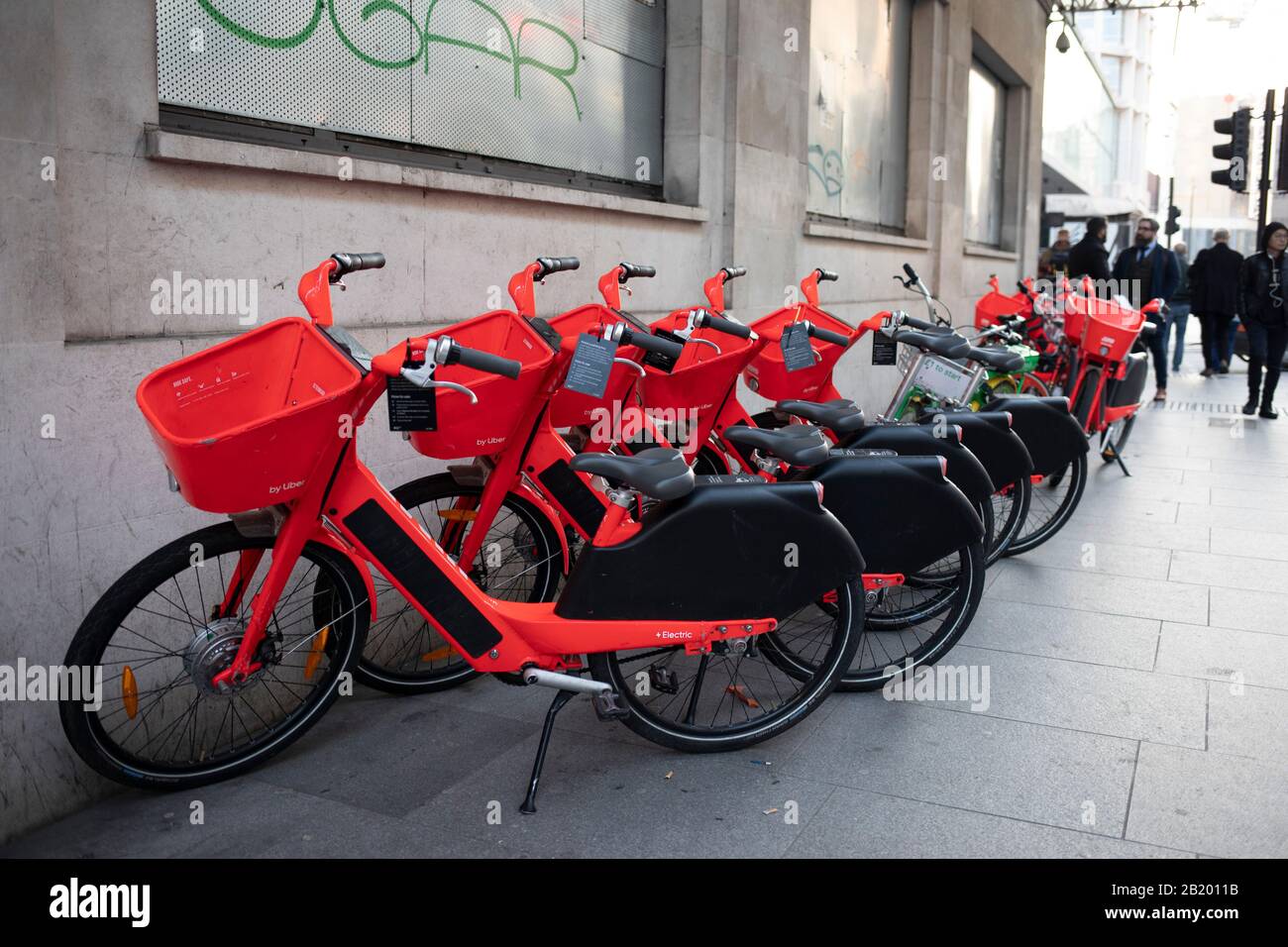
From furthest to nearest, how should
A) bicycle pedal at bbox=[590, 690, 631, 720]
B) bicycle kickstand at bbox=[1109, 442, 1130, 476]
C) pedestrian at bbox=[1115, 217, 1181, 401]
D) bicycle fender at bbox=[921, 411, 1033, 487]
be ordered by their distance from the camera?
pedestrian at bbox=[1115, 217, 1181, 401] → bicycle kickstand at bbox=[1109, 442, 1130, 476] → bicycle fender at bbox=[921, 411, 1033, 487] → bicycle pedal at bbox=[590, 690, 631, 720]

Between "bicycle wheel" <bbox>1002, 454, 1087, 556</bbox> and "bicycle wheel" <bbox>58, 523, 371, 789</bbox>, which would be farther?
"bicycle wheel" <bbox>1002, 454, 1087, 556</bbox>

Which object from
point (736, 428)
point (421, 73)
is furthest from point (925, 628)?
point (421, 73)

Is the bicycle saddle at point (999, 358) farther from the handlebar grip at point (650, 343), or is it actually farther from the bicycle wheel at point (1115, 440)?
the bicycle wheel at point (1115, 440)

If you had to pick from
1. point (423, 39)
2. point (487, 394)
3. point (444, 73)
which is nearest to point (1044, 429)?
point (487, 394)

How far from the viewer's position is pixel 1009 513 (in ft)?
18.1

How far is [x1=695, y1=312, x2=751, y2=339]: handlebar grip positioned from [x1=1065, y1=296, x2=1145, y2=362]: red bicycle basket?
424 cm

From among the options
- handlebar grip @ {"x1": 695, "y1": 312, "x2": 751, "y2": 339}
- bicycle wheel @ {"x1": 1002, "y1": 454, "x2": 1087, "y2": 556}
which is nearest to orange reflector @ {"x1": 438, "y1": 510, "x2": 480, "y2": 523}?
handlebar grip @ {"x1": 695, "y1": 312, "x2": 751, "y2": 339}

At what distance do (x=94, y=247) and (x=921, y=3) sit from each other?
394 inches

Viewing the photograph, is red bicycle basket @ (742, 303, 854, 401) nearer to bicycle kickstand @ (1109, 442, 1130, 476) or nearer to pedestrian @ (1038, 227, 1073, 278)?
bicycle kickstand @ (1109, 442, 1130, 476)

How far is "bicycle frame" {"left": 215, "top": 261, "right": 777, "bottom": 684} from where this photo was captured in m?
3.05

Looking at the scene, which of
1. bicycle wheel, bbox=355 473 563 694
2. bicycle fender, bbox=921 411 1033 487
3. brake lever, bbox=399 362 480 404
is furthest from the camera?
bicycle fender, bbox=921 411 1033 487

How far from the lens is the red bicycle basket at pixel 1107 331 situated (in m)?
7.40

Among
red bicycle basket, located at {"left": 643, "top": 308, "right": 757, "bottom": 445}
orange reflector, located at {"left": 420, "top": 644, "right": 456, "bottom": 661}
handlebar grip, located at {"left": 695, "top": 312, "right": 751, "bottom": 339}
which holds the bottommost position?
orange reflector, located at {"left": 420, "top": 644, "right": 456, "bottom": 661}

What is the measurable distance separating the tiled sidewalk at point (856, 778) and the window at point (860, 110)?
576 centimetres
